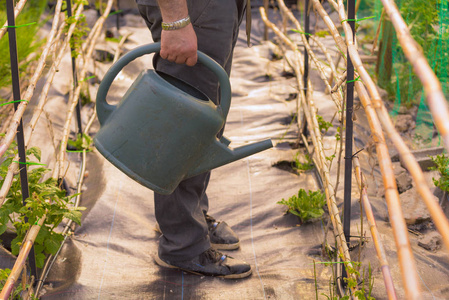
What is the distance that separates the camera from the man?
1.43 metres

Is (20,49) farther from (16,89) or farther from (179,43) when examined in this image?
(179,43)

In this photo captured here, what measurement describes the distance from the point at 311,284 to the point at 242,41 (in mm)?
3890

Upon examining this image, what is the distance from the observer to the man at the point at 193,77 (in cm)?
143

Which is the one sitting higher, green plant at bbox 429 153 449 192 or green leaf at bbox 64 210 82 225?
green leaf at bbox 64 210 82 225

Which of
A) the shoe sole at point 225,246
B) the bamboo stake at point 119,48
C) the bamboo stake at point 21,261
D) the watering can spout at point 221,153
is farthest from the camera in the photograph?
the bamboo stake at point 119,48

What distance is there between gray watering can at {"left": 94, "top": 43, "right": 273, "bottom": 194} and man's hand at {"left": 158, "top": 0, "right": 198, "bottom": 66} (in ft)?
0.09

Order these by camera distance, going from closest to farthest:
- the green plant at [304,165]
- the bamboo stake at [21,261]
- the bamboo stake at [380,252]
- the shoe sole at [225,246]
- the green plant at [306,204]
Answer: the bamboo stake at [380,252]
the bamboo stake at [21,261]
the shoe sole at [225,246]
the green plant at [306,204]
the green plant at [304,165]

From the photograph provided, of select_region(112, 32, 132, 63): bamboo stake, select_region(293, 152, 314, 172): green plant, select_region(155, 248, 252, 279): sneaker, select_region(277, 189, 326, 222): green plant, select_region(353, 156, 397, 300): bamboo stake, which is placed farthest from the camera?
select_region(112, 32, 132, 63): bamboo stake

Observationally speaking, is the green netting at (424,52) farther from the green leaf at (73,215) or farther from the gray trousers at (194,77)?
the green leaf at (73,215)

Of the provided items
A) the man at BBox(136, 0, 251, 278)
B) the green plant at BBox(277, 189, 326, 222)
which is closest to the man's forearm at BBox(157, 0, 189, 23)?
the man at BBox(136, 0, 251, 278)

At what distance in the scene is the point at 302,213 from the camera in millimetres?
2256

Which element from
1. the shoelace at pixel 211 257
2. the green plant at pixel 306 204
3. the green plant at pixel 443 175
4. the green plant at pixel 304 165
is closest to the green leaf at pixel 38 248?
the shoelace at pixel 211 257

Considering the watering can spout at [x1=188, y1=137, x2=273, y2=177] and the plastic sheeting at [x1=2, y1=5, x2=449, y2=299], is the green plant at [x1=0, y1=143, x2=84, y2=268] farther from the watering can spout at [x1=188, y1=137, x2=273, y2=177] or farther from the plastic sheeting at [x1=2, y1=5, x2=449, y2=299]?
the watering can spout at [x1=188, y1=137, x2=273, y2=177]

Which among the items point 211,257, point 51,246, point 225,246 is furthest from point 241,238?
point 51,246
